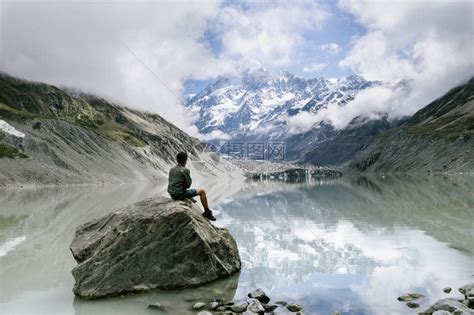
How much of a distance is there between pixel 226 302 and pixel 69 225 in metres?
30.7

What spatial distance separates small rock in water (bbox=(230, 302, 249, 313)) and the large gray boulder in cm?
403

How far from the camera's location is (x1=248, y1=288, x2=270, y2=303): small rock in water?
1802cm

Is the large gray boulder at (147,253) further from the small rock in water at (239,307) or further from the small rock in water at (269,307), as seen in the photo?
the small rock in water at (269,307)

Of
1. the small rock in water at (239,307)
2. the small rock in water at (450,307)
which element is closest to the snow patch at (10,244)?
the small rock in water at (239,307)

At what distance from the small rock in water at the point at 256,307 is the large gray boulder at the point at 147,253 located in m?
4.28

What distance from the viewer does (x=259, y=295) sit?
1812cm

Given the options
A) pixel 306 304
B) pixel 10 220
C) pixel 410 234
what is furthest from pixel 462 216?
pixel 10 220

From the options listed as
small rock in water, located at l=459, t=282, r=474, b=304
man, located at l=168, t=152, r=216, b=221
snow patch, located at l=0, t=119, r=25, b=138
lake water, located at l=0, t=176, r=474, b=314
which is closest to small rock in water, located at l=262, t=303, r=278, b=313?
lake water, located at l=0, t=176, r=474, b=314

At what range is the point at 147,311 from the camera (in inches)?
669

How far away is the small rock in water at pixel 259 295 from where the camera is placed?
59.1 ft

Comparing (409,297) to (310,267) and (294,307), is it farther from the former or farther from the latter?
(310,267)

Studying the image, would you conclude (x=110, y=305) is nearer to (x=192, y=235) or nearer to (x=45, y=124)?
(x=192, y=235)

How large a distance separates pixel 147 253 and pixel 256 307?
19.6 ft

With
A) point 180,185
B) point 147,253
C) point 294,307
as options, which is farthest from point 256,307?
point 180,185
